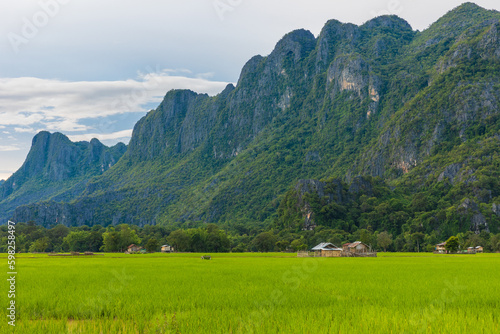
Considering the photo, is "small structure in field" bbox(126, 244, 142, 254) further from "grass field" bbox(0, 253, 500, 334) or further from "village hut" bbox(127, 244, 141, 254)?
"grass field" bbox(0, 253, 500, 334)

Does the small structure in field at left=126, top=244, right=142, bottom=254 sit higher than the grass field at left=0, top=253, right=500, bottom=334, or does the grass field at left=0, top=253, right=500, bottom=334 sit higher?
the grass field at left=0, top=253, right=500, bottom=334

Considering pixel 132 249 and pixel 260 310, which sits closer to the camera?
pixel 260 310

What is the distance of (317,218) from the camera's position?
16600 centimetres

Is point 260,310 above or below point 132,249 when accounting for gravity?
above

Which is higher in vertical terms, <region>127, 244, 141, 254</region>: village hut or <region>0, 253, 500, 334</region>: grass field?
<region>0, 253, 500, 334</region>: grass field

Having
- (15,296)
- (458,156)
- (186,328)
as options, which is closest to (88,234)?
(15,296)

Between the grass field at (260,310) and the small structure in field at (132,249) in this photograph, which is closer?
the grass field at (260,310)

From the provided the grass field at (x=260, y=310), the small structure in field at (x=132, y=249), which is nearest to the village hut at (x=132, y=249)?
the small structure in field at (x=132, y=249)

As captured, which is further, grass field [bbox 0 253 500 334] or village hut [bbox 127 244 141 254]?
village hut [bbox 127 244 141 254]

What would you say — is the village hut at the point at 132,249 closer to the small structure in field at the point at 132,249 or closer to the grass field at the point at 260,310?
the small structure in field at the point at 132,249

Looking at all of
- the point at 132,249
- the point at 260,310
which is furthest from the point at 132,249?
the point at 260,310

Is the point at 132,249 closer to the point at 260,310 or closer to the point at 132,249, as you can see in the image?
the point at 132,249

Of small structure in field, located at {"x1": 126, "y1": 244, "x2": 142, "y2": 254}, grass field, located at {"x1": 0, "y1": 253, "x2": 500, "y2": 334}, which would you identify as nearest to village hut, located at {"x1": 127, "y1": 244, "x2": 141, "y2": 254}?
small structure in field, located at {"x1": 126, "y1": 244, "x2": 142, "y2": 254}

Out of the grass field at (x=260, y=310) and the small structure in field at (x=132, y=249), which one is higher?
the grass field at (x=260, y=310)
